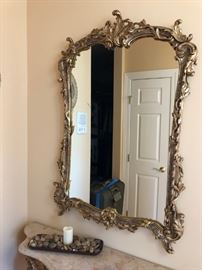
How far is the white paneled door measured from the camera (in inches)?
55.5

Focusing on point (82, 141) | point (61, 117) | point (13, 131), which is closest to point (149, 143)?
point (82, 141)

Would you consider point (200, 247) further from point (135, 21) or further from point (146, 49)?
point (135, 21)

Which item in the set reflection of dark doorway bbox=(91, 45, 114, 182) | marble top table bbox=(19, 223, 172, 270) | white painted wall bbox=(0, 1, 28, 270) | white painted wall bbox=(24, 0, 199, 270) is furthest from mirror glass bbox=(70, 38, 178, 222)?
white painted wall bbox=(0, 1, 28, 270)

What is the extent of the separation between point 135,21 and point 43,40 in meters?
0.70

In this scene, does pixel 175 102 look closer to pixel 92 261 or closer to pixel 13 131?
pixel 92 261

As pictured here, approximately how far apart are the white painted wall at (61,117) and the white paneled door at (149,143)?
11 centimetres

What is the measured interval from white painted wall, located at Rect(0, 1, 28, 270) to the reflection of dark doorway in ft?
1.94

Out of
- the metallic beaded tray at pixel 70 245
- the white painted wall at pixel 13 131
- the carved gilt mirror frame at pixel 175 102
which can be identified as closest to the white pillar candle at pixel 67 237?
the metallic beaded tray at pixel 70 245

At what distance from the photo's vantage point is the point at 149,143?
146 centimetres

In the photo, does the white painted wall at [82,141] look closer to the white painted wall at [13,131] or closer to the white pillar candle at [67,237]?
the white pillar candle at [67,237]

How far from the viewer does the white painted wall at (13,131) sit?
184 cm

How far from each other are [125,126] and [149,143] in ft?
0.55

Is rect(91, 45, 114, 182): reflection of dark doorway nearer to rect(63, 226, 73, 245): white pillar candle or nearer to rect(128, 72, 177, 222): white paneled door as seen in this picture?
rect(128, 72, 177, 222): white paneled door

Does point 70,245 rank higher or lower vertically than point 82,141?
lower
